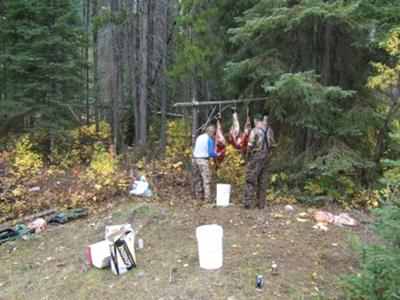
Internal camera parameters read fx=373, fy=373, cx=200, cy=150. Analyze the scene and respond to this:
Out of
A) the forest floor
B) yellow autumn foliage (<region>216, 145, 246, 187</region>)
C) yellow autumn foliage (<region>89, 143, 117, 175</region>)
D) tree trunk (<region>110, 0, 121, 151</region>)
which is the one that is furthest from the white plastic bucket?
tree trunk (<region>110, 0, 121, 151</region>)

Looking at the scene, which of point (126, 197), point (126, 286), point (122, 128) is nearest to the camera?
point (126, 286)

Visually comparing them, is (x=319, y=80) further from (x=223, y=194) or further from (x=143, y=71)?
(x=143, y=71)

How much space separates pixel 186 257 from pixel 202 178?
2583mm

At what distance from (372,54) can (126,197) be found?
5.70 meters

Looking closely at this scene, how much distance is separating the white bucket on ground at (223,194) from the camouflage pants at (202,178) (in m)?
0.46

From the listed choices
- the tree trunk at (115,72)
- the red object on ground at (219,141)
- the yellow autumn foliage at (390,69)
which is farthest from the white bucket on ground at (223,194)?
the tree trunk at (115,72)

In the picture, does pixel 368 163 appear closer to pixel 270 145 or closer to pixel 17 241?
pixel 270 145

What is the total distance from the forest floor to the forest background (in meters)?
1.05

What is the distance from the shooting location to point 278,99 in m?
7.31

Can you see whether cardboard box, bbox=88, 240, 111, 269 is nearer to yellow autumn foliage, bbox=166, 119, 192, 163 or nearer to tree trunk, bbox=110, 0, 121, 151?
yellow autumn foliage, bbox=166, 119, 192, 163

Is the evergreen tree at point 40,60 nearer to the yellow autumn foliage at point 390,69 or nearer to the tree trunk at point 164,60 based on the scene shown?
the tree trunk at point 164,60

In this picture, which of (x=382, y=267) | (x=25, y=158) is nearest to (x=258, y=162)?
(x=382, y=267)

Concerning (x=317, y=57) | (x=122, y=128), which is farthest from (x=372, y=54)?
(x=122, y=128)

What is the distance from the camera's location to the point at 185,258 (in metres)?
5.00
